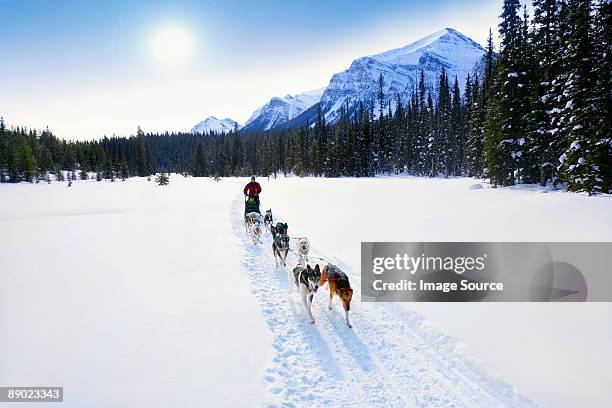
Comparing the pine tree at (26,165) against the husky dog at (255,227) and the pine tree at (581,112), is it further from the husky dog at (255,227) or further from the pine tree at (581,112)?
the pine tree at (581,112)

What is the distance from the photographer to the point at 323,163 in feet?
249

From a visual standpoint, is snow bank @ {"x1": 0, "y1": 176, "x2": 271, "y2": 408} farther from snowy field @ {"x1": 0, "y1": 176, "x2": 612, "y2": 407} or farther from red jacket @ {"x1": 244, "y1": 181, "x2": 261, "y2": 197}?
red jacket @ {"x1": 244, "y1": 181, "x2": 261, "y2": 197}

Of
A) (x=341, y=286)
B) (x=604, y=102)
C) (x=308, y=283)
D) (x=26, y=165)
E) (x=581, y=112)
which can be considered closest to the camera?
(x=341, y=286)

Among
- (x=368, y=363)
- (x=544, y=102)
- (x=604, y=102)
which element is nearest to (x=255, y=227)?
(x=368, y=363)

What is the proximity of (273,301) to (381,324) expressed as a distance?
2.54m

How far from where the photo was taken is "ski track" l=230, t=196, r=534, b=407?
4.33 meters

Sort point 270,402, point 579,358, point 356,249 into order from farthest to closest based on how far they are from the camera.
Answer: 1. point 356,249
2. point 579,358
3. point 270,402

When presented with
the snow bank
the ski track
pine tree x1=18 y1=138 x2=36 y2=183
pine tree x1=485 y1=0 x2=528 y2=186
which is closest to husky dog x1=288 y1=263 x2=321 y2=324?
the ski track

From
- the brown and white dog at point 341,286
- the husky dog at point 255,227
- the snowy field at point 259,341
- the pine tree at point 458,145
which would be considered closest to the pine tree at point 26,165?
the snowy field at point 259,341

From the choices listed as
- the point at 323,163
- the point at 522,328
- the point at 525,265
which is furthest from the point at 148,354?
the point at 323,163

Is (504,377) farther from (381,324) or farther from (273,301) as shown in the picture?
(273,301)

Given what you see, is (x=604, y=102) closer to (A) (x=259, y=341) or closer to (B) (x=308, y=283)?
(B) (x=308, y=283)

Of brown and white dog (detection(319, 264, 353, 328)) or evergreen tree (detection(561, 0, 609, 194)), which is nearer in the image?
brown and white dog (detection(319, 264, 353, 328))

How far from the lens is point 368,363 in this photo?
5.10 m
